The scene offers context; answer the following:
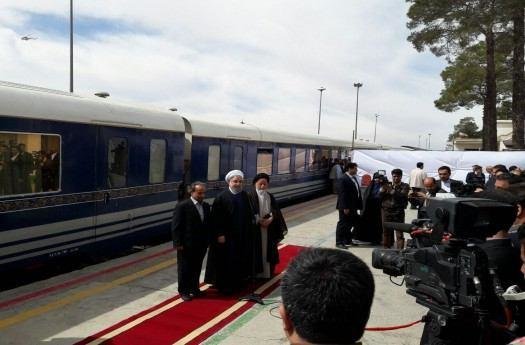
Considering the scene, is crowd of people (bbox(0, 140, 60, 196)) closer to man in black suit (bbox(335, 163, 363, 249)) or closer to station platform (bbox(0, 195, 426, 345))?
station platform (bbox(0, 195, 426, 345))

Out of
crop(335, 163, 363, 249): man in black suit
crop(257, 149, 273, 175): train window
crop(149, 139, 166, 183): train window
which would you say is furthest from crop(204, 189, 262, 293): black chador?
crop(257, 149, 273, 175): train window

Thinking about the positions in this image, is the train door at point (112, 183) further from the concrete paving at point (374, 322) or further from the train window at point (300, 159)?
the train window at point (300, 159)

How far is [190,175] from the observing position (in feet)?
34.1

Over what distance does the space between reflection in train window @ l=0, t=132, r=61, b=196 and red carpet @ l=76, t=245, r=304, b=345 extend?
90.8 inches

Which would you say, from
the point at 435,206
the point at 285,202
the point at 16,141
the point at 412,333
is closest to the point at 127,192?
the point at 16,141

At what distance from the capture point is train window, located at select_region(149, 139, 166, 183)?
898 centimetres

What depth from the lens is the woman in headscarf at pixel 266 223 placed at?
6.75 meters

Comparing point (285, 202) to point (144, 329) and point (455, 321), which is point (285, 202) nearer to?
point (144, 329)

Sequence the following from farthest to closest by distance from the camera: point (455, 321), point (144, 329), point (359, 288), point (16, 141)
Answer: point (16, 141) < point (144, 329) < point (455, 321) < point (359, 288)

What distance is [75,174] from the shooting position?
7.01 m

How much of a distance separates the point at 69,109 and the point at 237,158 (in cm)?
619

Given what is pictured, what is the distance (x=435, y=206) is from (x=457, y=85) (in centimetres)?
3355

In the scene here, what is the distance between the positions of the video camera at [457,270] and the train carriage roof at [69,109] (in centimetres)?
526

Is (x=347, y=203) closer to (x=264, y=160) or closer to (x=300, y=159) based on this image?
(x=264, y=160)
